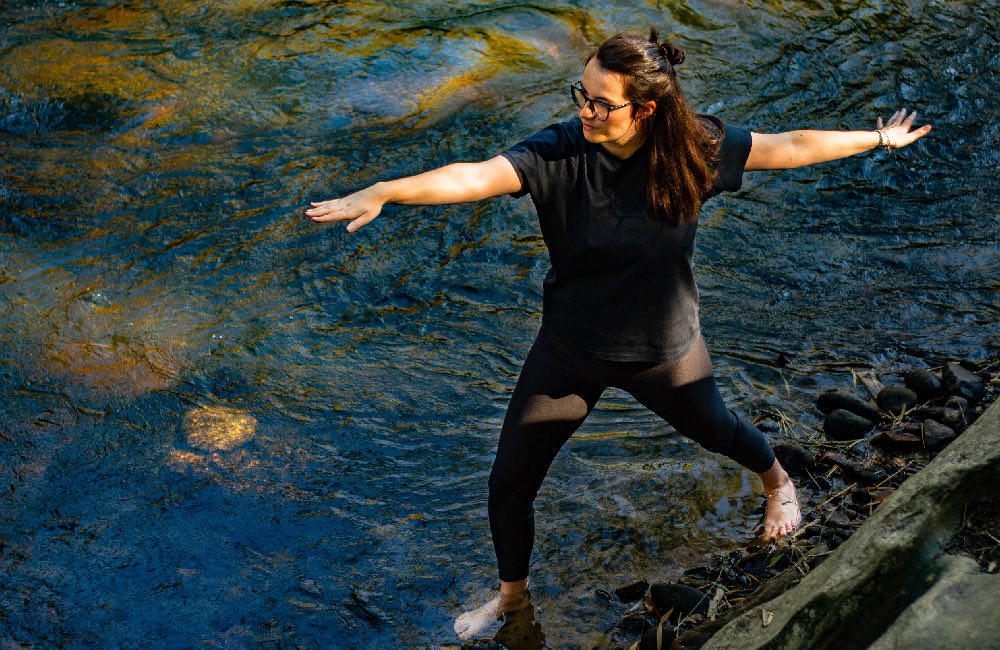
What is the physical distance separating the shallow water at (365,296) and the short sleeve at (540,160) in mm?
1973

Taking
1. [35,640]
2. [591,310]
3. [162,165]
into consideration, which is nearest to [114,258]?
[162,165]

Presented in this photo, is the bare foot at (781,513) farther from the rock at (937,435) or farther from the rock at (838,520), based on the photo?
the rock at (937,435)

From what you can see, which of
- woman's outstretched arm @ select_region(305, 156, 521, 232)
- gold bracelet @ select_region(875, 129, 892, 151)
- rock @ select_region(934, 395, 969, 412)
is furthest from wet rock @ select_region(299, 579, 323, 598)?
rock @ select_region(934, 395, 969, 412)

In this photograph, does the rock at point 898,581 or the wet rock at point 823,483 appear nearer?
the rock at point 898,581

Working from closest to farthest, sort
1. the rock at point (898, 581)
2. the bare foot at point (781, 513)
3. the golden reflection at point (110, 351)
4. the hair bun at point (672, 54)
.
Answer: the rock at point (898, 581) → the hair bun at point (672, 54) → the bare foot at point (781, 513) → the golden reflection at point (110, 351)

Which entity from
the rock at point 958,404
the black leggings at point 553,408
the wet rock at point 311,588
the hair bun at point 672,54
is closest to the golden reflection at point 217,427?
the wet rock at point 311,588

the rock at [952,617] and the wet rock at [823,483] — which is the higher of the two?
the rock at [952,617]

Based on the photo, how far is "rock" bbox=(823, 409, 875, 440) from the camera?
5.43 m

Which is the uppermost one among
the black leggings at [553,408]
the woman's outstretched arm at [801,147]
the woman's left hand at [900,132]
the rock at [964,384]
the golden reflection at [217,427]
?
A: the woman's outstretched arm at [801,147]

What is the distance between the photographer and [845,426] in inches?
214

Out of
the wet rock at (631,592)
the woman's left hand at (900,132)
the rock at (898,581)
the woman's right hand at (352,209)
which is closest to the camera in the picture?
the rock at (898,581)

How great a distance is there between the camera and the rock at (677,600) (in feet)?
14.1

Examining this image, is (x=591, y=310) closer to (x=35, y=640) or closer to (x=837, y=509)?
(x=837, y=509)

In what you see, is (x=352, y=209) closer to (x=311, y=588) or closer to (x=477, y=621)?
(x=477, y=621)
